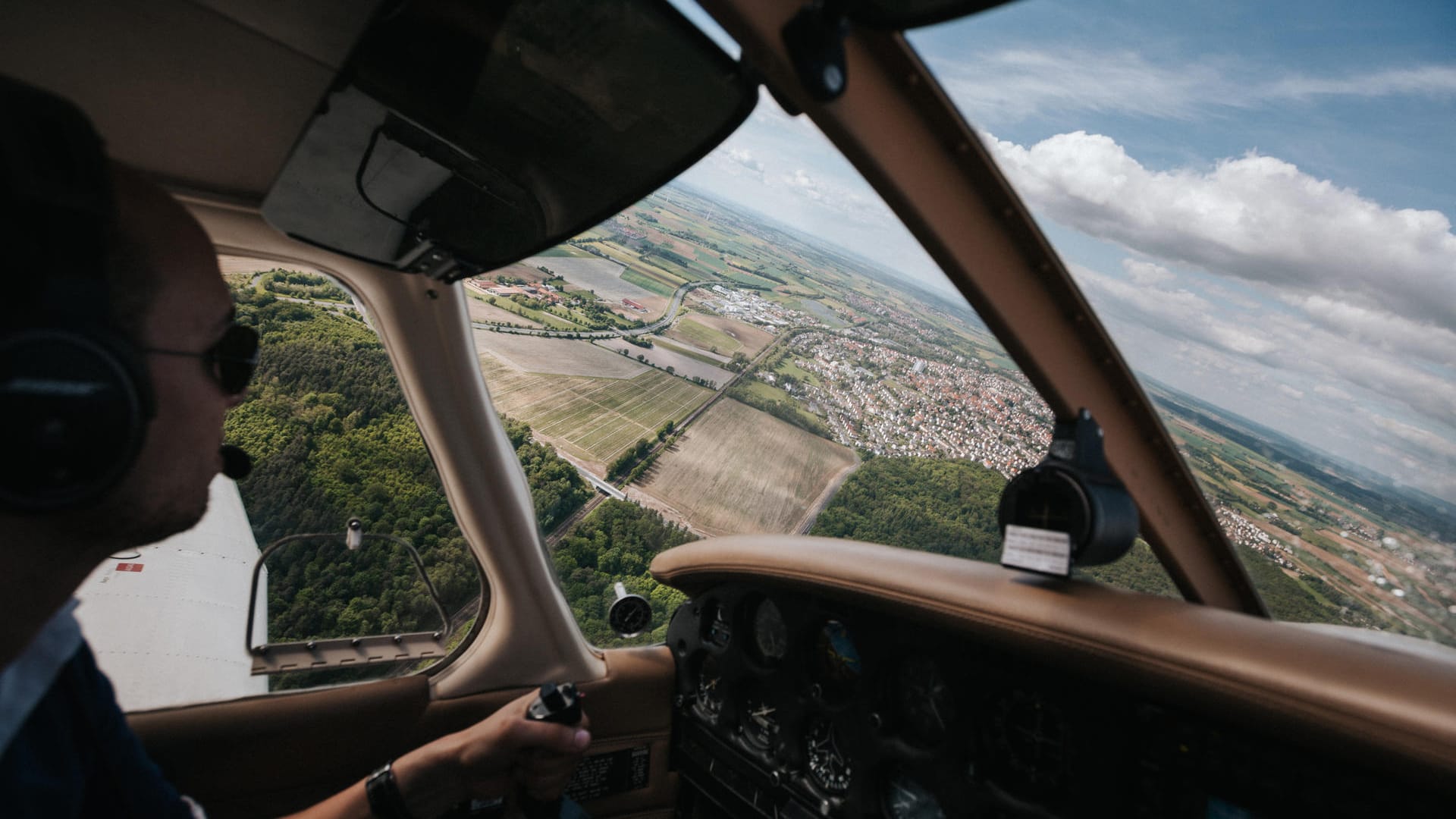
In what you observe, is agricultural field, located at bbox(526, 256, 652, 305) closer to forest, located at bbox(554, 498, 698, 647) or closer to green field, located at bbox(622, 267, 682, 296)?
green field, located at bbox(622, 267, 682, 296)

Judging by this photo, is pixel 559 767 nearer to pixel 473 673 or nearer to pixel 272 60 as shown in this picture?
pixel 473 673

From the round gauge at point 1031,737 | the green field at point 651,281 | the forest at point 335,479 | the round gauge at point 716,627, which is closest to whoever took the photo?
the round gauge at point 1031,737

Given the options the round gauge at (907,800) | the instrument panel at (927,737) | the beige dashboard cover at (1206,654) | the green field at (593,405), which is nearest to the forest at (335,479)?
the green field at (593,405)

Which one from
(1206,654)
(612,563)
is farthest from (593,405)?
(1206,654)

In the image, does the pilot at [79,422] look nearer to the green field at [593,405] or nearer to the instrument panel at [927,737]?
the green field at [593,405]

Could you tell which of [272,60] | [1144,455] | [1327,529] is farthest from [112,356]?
[1327,529]

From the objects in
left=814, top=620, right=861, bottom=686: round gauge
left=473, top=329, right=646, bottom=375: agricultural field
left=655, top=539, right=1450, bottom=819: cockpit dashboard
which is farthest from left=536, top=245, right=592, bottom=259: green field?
left=814, top=620, right=861, bottom=686: round gauge

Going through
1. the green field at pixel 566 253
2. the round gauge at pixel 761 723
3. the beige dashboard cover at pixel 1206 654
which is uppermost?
the green field at pixel 566 253
